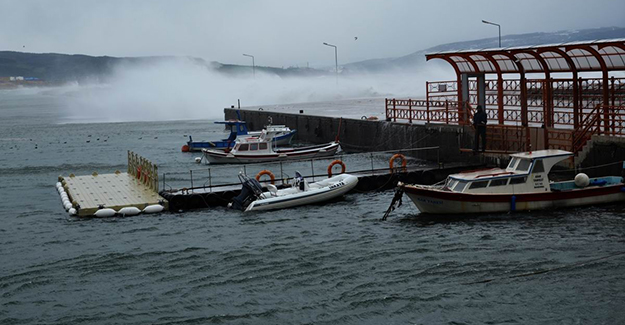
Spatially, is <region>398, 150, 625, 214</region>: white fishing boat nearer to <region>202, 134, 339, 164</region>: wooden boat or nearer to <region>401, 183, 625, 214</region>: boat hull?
<region>401, 183, 625, 214</region>: boat hull

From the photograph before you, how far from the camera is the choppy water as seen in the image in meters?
19.8

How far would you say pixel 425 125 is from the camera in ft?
140

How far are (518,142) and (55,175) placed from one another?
25.6 metres

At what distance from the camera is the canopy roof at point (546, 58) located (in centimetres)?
3130

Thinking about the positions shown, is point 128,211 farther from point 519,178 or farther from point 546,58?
point 546,58

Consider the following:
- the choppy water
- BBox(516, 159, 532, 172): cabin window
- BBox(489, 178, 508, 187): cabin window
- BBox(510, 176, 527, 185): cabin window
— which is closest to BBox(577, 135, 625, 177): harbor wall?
the choppy water

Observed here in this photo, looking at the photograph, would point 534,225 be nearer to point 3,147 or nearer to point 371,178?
point 371,178

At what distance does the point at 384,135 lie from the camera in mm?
48812

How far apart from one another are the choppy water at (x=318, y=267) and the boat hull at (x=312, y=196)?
39 centimetres

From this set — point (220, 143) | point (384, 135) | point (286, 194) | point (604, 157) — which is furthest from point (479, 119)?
point (220, 143)

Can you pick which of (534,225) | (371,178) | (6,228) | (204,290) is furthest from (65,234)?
(534,225)

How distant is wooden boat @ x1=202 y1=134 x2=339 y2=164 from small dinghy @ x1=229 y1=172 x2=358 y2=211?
50.6ft

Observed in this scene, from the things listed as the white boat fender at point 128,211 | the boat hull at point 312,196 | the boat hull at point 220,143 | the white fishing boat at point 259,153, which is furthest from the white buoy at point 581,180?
the boat hull at point 220,143

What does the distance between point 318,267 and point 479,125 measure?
15.3 m
